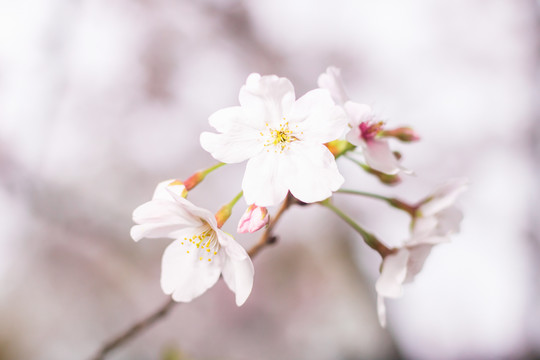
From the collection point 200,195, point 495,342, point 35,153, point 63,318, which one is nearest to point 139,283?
point 63,318

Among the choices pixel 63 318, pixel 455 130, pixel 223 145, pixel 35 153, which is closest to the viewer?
pixel 223 145

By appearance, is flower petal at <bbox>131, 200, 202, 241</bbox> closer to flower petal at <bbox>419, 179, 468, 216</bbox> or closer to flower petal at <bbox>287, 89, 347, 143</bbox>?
flower petal at <bbox>287, 89, 347, 143</bbox>

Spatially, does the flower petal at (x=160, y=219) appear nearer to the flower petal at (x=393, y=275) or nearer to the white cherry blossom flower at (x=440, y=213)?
the flower petal at (x=393, y=275)

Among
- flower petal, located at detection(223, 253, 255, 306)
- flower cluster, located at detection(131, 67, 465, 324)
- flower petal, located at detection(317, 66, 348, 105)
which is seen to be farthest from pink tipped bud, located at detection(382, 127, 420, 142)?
flower petal, located at detection(223, 253, 255, 306)

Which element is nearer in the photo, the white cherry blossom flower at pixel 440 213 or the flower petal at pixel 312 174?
the flower petal at pixel 312 174

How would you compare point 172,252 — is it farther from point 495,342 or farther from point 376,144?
point 495,342

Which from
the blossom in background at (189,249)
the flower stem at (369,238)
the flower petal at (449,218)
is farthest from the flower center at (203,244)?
the flower petal at (449,218)

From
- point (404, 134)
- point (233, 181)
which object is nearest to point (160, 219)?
point (404, 134)
